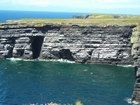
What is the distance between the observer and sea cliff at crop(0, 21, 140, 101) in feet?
341

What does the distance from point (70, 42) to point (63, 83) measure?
3236 cm

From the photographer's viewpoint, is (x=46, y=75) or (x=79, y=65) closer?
(x=46, y=75)

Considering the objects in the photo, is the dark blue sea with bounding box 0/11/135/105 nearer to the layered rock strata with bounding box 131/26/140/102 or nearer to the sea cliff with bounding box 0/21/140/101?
the layered rock strata with bounding box 131/26/140/102

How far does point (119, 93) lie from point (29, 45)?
5007 cm

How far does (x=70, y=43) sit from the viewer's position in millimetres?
107875

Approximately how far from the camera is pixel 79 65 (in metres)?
102

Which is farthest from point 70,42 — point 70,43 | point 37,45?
point 37,45

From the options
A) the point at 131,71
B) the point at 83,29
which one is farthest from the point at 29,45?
the point at 131,71

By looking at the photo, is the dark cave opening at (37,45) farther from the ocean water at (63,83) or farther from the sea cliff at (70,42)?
the ocean water at (63,83)

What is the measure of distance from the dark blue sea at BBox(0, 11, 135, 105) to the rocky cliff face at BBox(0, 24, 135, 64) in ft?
15.4

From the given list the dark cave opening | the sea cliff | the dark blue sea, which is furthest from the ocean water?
the dark cave opening

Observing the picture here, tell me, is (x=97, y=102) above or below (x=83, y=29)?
below

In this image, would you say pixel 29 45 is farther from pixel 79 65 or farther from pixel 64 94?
pixel 64 94

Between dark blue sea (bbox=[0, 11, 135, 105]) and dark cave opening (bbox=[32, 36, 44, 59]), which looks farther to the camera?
dark cave opening (bbox=[32, 36, 44, 59])
